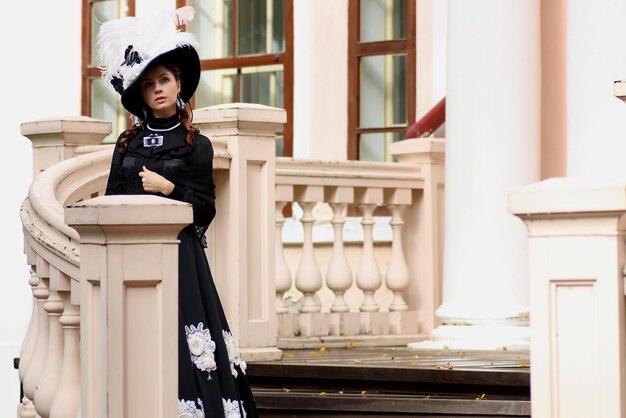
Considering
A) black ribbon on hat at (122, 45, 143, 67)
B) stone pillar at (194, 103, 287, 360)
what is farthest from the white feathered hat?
stone pillar at (194, 103, 287, 360)

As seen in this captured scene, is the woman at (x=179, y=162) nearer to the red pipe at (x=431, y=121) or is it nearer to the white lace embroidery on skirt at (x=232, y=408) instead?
the white lace embroidery on skirt at (x=232, y=408)

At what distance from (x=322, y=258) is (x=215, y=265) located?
2724mm

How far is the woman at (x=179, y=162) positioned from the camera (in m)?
5.03

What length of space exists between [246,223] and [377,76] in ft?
10.7

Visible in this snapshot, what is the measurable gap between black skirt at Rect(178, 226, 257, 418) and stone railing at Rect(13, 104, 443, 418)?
0.33 m

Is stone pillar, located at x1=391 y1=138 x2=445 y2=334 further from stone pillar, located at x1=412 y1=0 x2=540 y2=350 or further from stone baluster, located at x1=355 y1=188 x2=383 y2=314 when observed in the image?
stone pillar, located at x1=412 y1=0 x2=540 y2=350

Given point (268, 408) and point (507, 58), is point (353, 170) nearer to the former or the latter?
point (507, 58)

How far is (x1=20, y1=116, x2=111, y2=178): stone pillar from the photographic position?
761 cm

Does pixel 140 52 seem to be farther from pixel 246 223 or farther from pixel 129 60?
pixel 246 223

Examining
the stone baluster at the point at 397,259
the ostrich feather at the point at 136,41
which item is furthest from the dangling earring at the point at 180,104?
the stone baluster at the point at 397,259

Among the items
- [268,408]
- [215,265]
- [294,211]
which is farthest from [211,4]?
[268,408]

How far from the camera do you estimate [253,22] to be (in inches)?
422

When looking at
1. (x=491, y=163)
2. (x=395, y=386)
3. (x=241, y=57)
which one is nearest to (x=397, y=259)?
(x=491, y=163)

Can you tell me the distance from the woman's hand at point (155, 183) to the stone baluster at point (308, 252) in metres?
2.73
